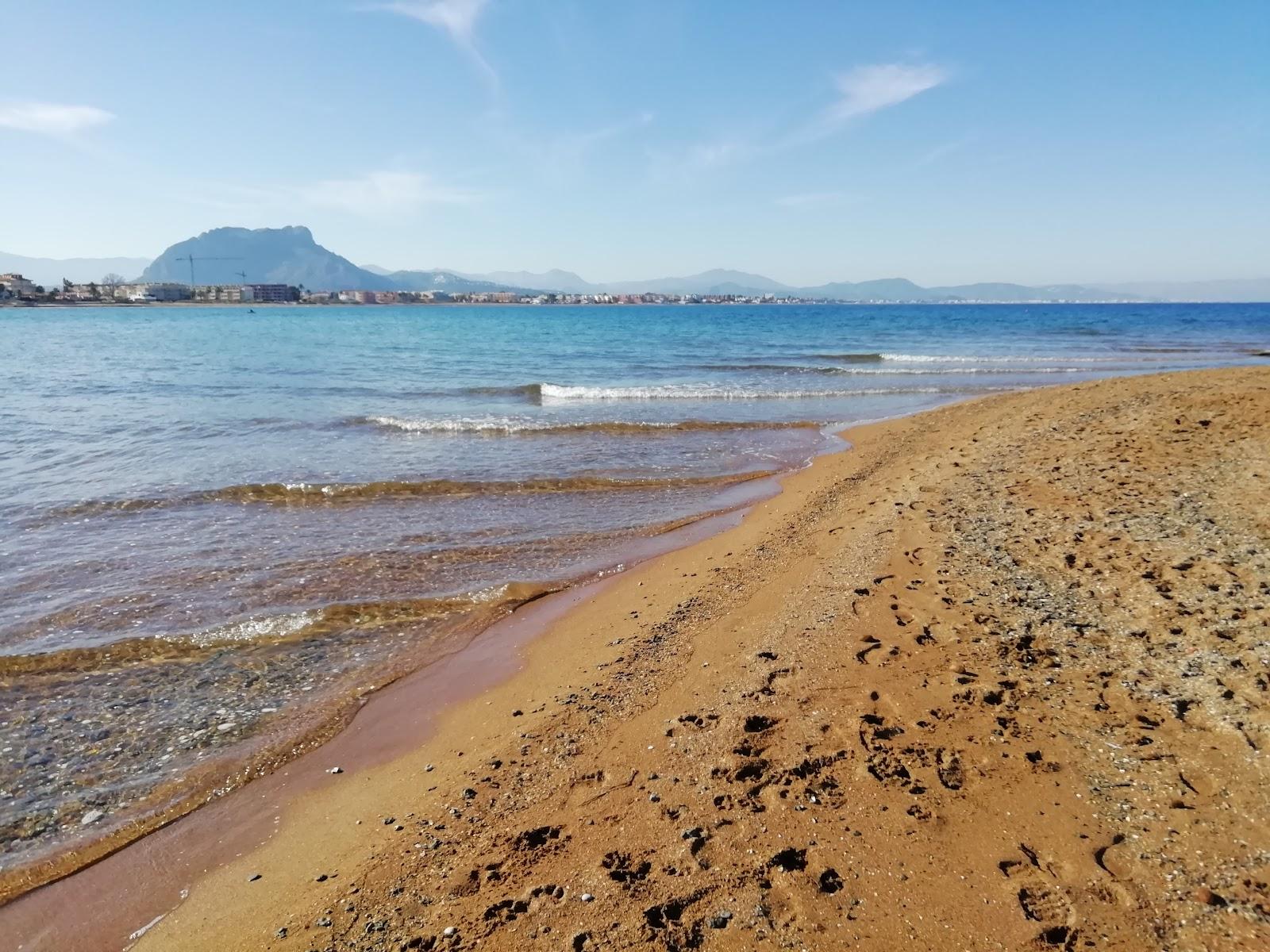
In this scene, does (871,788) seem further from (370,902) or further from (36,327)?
(36,327)

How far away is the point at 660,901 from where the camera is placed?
3004 mm

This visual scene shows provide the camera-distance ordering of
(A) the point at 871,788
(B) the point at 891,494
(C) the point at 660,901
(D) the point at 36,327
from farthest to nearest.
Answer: (D) the point at 36,327, (B) the point at 891,494, (A) the point at 871,788, (C) the point at 660,901

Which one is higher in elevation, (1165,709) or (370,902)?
(1165,709)

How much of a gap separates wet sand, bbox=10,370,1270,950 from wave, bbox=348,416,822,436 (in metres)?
10.6

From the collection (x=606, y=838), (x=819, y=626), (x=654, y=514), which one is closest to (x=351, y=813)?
(x=606, y=838)

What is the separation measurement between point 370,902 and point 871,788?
8.68 feet

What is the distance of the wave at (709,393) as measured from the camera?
2305 cm

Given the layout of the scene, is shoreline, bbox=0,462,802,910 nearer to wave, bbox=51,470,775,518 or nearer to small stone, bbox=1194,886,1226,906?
wave, bbox=51,470,775,518

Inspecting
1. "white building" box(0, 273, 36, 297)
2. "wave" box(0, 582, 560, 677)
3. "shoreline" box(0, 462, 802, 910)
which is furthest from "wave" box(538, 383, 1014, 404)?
"white building" box(0, 273, 36, 297)

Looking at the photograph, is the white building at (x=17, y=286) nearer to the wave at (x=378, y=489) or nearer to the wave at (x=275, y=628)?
the wave at (x=378, y=489)

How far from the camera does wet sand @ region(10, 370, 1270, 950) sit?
2.94 m

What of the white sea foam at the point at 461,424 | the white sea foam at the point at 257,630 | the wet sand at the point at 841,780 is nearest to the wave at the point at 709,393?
the white sea foam at the point at 461,424

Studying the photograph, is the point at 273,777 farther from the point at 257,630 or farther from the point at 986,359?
the point at 986,359

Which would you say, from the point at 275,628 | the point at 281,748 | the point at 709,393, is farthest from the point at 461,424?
the point at 281,748
